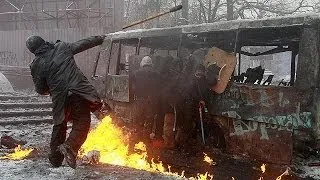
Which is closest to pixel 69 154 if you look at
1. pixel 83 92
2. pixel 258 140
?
pixel 83 92

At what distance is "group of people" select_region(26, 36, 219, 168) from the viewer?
5.14 meters

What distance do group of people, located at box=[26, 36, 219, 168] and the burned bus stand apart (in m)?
0.31

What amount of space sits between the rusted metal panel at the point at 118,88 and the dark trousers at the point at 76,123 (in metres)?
2.36

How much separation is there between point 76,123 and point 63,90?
0.50m

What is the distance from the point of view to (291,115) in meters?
4.96

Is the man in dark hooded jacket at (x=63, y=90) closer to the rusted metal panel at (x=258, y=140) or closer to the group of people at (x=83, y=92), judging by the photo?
the group of people at (x=83, y=92)

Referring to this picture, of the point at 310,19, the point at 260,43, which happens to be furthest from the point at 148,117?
the point at 310,19

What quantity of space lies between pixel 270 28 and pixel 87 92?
9.09ft

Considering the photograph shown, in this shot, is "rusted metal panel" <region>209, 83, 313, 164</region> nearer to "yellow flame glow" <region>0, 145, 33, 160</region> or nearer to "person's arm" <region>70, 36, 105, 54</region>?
"person's arm" <region>70, 36, 105, 54</region>

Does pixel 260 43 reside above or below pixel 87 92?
above

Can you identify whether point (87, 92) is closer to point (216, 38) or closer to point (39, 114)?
point (216, 38)

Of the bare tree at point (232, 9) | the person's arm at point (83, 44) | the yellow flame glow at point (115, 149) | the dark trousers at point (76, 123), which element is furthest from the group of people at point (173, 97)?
the bare tree at point (232, 9)

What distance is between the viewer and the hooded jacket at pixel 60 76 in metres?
5.14

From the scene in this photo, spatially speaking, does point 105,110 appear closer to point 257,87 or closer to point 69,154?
point 69,154
